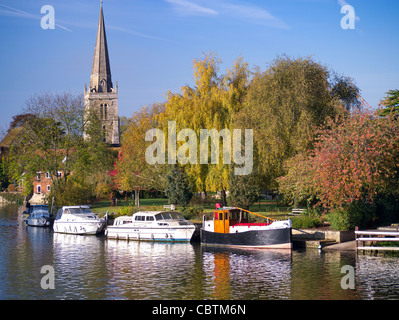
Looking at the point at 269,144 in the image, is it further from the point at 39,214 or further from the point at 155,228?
the point at 39,214

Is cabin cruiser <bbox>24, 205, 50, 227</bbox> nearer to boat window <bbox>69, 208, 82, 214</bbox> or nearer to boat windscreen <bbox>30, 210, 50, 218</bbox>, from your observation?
boat windscreen <bbox>30, 210, 50, 218</bbox>

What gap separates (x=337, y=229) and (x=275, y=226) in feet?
17.5

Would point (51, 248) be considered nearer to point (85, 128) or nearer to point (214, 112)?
point (214, 112)

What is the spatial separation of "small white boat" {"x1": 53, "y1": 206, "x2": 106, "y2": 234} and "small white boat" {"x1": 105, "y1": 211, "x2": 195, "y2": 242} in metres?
3.30

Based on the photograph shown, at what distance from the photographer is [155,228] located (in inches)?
1676

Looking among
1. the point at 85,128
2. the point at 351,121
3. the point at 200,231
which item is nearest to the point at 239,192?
the point at 200,231

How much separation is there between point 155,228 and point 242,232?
8680 mm

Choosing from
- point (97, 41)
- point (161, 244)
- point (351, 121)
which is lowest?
point (161, 244)

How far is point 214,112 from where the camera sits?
52719 millimetres

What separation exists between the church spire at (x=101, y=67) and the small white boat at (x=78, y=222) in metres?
113

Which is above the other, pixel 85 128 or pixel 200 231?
pixel 85 128

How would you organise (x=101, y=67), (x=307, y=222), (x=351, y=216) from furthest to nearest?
(x=101, y=67), (x=307, y=222), (x=351, y=216)

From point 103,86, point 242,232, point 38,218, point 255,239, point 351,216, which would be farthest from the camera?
point 103,86

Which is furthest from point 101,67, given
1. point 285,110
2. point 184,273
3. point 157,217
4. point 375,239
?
point 184,273
